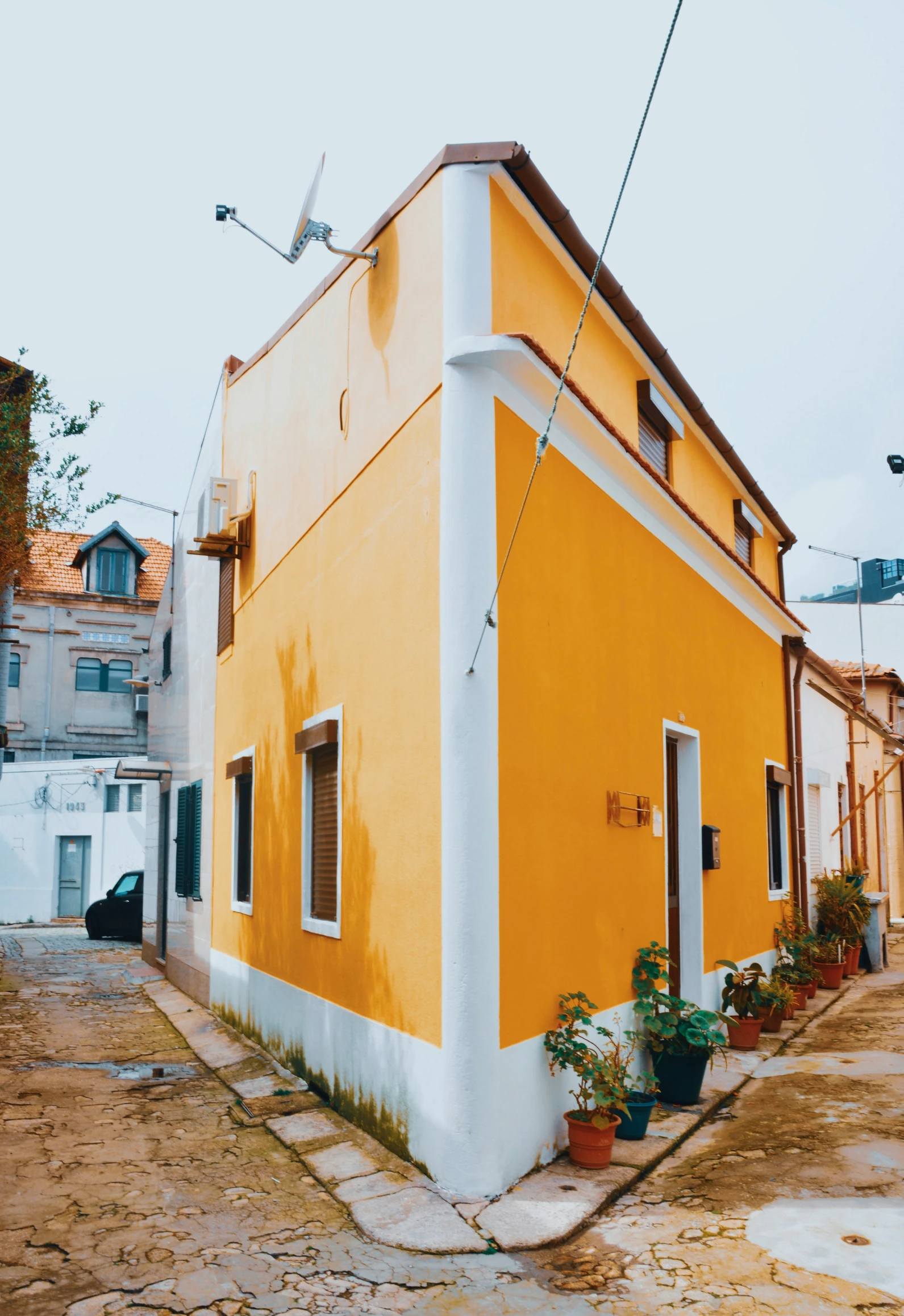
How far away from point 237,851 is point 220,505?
3316mm

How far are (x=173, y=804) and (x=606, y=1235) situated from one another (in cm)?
958

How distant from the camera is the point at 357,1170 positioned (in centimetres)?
519

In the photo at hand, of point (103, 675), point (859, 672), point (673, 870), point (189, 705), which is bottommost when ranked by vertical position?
point (673, 870)

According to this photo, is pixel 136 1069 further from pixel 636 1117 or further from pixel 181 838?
pixel 636 1117

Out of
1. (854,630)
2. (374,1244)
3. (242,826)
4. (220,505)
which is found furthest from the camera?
(854,630)

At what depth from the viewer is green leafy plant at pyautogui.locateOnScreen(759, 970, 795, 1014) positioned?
8234mm

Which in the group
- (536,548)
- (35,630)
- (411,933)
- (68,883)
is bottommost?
(68,883)

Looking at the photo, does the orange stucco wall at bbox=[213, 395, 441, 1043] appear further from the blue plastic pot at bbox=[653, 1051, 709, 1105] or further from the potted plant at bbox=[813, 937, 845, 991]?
the potted plant at bbox=[813, 937, 845, 991]

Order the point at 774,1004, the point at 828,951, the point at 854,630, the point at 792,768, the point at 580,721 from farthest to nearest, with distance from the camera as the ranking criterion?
the point at 854,630 < the point at 792,768 < the point at 828,951 < the point at 774,1004 < the point at 580,721

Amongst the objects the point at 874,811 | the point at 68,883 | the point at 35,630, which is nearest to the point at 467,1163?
the point at 874,811

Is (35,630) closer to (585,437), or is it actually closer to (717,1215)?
(585,437)

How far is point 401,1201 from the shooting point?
4.68 m

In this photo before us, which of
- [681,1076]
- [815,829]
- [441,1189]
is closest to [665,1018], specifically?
[681,1076]

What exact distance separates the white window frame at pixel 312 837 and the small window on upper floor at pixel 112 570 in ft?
76.2
